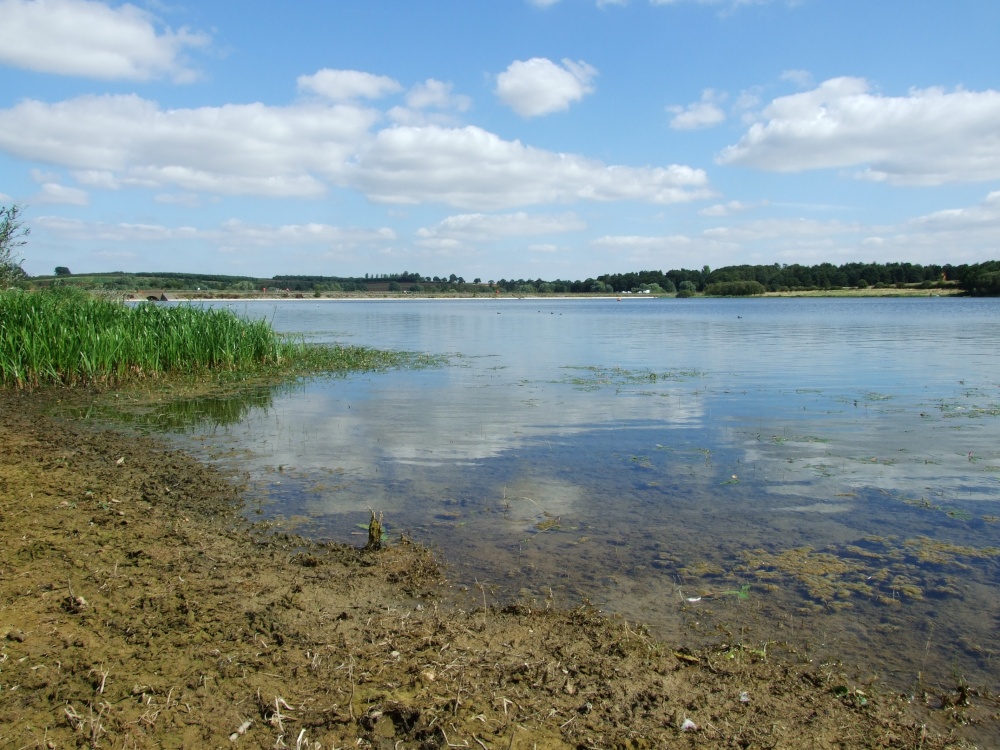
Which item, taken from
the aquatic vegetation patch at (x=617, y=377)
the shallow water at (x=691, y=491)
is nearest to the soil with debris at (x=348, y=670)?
the shallow water at (x=691, y=491)

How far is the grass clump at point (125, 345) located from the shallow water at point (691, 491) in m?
4.13

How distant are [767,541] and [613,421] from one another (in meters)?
6.93

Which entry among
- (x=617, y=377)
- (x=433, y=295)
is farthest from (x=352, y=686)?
(x=433, y=295)

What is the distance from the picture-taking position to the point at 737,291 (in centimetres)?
15962

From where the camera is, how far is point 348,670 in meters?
4.27

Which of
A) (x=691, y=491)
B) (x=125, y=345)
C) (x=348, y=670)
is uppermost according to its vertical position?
(x=125, y=345)

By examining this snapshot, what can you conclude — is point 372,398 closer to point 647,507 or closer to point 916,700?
point 647,507

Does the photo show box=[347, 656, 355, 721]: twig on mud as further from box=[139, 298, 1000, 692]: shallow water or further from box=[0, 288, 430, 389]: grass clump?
box=[0, 288, 430, 389]: grass clump

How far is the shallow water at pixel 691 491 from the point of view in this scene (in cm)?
572

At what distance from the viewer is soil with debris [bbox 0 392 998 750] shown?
145 inches

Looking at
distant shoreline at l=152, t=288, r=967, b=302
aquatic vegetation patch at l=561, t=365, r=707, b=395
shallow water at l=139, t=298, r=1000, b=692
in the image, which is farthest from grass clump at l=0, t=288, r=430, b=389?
distant shoreline at l=152, t=288, r=967, b=302

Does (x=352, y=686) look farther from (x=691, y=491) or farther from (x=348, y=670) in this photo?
(x=691, y=491)

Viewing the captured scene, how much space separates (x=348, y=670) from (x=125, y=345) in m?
17.2

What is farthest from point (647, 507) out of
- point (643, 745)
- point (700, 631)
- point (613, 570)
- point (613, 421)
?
point (613, 421)
